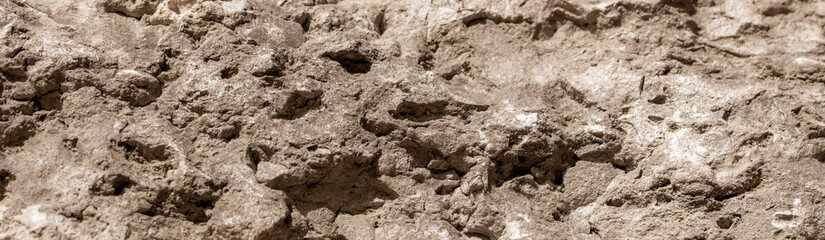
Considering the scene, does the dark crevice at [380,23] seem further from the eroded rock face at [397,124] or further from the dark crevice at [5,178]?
the dark crevice at [5,178]

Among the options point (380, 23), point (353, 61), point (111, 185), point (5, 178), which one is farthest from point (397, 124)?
point (5, 178)

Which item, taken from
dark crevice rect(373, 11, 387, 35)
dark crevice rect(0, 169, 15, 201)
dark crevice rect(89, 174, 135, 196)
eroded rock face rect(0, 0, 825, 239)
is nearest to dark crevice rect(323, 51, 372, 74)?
eroded rock face rect(0, 0, 825, 239)

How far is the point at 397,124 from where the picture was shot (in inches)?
69.2

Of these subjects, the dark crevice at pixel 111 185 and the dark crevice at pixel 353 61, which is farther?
the dark crevice at pixel 353 61

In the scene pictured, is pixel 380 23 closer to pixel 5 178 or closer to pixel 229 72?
pixel 229 72

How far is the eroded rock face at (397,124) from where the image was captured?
1.58 m

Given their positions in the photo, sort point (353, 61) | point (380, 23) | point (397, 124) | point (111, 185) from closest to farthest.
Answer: point (111, 185) < point (397, 124) < point (353, 61) < point (380, 23)

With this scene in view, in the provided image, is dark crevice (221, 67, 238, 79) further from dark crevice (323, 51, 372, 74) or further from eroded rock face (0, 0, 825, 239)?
dark crevice (323, 51, 372, 74)

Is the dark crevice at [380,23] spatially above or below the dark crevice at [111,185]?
above

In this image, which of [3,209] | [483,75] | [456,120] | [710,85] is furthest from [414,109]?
[3,209]

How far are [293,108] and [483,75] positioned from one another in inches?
20.7

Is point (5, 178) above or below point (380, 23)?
below

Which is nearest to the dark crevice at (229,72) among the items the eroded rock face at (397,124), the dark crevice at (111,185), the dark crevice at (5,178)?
the eroded rock face at (397,124)

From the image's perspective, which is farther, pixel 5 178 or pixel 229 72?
pixel 229 72
